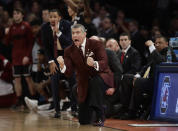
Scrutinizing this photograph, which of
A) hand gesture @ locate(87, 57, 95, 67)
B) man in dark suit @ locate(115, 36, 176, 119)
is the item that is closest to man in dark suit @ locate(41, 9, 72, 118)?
man in dark suit @ locate(115, 36, 176, 119)

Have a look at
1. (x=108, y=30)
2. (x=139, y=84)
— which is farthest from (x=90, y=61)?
(x=108, y=30)

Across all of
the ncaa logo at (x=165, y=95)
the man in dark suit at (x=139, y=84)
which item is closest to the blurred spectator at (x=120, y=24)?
the man in dark suit at (x=139, y=84)

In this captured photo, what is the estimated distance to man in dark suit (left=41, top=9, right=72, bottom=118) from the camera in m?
7.74

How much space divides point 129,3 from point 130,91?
284 inches

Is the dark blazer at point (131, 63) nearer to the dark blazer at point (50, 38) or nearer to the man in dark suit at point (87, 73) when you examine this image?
the dark blazer at point (50, 38)

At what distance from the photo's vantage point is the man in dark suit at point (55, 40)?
7.74 metres

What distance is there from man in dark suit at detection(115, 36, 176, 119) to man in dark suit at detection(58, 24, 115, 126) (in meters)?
0.77

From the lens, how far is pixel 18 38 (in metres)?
9.42

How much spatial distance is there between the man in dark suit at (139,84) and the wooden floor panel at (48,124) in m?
0.38

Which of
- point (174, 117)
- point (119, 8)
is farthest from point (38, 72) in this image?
point (119, 8)

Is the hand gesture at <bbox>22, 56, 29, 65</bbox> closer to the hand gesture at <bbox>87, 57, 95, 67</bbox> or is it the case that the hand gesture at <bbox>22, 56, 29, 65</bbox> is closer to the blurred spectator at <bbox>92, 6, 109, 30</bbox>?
the hand gesture at <bbox>87, 57, 95, 67</bbox>

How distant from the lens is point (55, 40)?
788cm

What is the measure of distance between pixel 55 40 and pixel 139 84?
63.3 inches

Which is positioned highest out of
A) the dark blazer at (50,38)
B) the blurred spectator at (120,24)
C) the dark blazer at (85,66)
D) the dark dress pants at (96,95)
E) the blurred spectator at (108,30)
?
the blurred spectator at (120,24)
